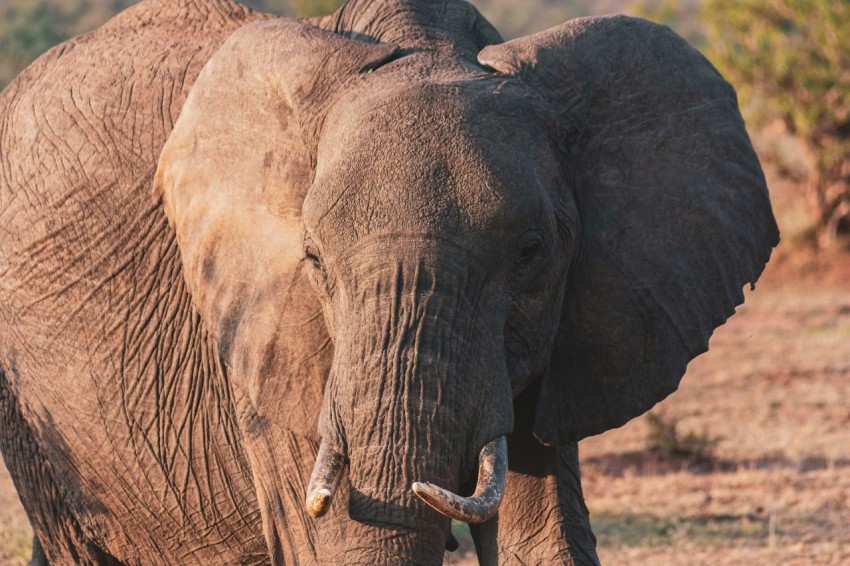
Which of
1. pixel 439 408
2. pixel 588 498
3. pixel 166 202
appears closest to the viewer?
pixel 439 408

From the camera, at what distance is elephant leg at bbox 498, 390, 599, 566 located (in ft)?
12.2

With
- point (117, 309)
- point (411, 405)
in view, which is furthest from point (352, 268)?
point (117, 309)

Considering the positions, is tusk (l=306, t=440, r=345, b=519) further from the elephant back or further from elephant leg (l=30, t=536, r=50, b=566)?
elephant leg (l=30, t=536, r=50, b=566)

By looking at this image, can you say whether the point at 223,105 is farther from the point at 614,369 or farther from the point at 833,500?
the point at 833,500

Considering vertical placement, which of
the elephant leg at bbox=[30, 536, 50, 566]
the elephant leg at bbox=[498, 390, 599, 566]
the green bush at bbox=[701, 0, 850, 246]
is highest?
the elephant leg at bbox=[498, 390, 599, 566]

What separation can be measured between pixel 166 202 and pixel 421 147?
106 cm

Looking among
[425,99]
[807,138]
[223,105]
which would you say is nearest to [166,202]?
[223,105]

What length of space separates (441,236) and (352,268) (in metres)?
0.19

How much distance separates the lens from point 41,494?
16.3 feet

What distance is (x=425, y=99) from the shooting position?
3.18m

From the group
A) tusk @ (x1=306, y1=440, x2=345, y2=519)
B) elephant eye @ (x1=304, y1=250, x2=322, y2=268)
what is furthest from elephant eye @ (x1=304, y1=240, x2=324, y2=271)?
tusk @ (x1=306, y1=440, x2=345, y2=519)

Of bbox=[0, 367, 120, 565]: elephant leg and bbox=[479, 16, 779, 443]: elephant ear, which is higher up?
bbox=[479, 16, 779, 443]: elephant ear

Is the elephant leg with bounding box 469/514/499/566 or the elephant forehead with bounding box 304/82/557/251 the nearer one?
the elephant forehead with bounding box 304/82/557/251

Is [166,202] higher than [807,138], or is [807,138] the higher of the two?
[166,202]
